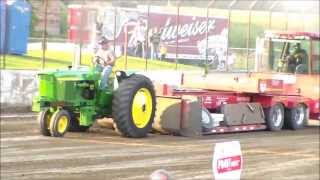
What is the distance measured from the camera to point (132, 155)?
10688mm

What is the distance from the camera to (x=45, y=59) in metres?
18.7

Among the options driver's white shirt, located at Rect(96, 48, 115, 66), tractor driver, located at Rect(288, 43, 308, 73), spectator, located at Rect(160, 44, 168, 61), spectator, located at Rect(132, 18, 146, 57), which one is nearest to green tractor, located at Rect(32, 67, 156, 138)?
driver's white shirt, located at Rect(96, 48, 115, 66)

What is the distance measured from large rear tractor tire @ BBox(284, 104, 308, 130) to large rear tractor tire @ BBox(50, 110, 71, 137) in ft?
19.5

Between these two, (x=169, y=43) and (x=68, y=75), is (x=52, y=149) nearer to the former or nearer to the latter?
(x=68, y=75)

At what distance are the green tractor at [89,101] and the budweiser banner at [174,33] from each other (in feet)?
22.6

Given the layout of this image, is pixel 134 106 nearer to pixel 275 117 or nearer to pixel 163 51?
pixel 275 117

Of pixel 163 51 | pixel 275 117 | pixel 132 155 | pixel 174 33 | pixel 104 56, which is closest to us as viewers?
pixel 132 155

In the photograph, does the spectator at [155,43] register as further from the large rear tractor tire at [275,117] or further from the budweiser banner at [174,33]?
the large rear tractor tire at [275,117]

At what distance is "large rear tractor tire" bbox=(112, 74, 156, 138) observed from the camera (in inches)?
489

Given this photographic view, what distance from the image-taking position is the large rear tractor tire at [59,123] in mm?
12070

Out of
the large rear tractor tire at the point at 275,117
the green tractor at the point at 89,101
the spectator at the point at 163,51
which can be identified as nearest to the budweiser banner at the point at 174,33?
the spectator at the point at 163,51

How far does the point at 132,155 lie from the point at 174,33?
12.1 meters

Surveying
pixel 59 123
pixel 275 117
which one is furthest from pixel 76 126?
pixel 275 117

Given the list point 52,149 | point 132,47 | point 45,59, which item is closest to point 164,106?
point 52,149
